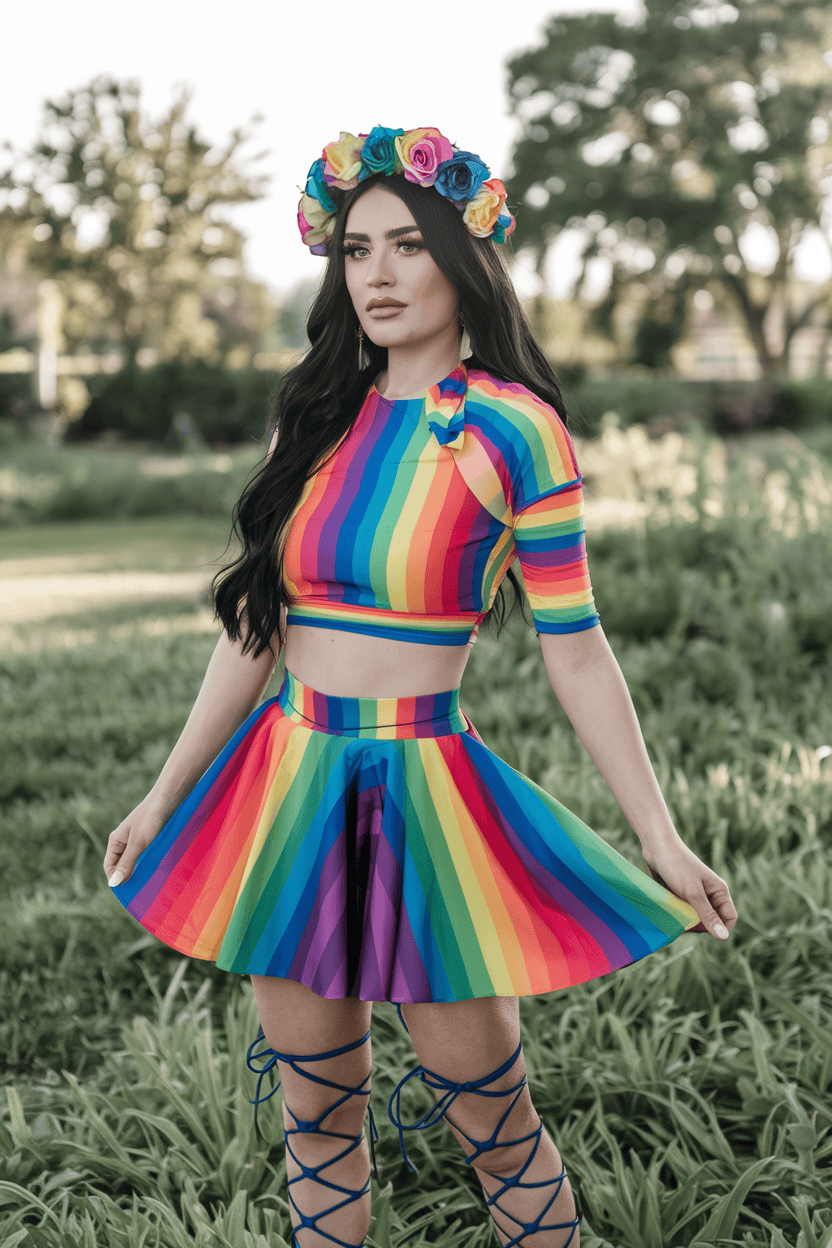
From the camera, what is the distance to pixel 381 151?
1722 millimetres

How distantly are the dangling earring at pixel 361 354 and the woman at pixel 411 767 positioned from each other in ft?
0.39

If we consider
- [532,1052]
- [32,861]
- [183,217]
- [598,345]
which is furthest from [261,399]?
[532,1052]

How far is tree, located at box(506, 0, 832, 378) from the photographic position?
26.1m

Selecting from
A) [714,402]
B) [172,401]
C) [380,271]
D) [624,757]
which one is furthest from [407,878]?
[714,402]

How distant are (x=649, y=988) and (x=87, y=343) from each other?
2707 centimetres

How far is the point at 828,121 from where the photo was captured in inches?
1059

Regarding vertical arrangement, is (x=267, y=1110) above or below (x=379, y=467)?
below

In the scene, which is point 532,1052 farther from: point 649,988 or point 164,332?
point 164,332

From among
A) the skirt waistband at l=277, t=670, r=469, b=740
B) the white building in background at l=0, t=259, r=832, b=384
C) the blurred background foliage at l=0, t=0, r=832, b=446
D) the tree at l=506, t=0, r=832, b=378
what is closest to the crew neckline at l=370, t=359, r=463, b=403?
the skirt waistband at l=277, t=670, r=469, b=740

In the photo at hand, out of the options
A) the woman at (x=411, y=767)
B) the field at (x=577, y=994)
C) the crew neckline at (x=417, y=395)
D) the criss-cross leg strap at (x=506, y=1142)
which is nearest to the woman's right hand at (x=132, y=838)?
the woman at (x=411, y=767)

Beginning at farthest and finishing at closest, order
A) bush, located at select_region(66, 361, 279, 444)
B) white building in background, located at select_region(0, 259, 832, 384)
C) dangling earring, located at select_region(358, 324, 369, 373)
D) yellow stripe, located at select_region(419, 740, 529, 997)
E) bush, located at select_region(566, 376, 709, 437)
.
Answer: white building in background, located at select_region(0, 259, 832, 384), bush, located at select_region(566, 376, 709, 437), bush, located at select_region(66, 361, 279, 444), dangling earring, located at select_region(358, 324, 369, 373), yellow stripe, located at select_region(419, 740, 529, 997)

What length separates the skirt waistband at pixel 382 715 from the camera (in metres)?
1.68

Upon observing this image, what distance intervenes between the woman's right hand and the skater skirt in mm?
121

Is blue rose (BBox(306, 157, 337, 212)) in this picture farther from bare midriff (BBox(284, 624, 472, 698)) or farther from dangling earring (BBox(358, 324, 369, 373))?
bare midriff (BBox(284, 624, 472, 698))
